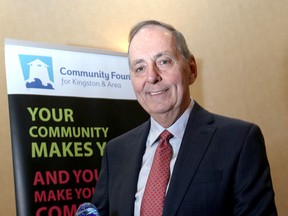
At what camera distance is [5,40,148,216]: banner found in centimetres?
263

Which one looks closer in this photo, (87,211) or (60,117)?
(87,211)

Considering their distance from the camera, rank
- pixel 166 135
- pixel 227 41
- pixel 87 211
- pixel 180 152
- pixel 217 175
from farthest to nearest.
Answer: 1. pixel 227 41
2. pixel 166 135
3. pixel 180 152
4. pixel 217 175
5. pixel 87 211

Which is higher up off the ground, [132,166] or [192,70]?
[192,70]

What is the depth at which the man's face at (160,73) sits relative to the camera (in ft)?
5.39

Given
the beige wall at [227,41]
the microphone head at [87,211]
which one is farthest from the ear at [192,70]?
the beige wall at [227,41]

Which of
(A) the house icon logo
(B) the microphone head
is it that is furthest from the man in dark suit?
(A) the house icon logo

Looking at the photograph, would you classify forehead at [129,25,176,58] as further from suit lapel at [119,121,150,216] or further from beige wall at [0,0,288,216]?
beige wall at [0,0,288,216]

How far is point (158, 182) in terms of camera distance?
1562mm

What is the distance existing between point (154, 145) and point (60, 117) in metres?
1.23

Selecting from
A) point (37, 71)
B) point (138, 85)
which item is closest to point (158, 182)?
point (138, 85)

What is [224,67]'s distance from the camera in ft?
12.5

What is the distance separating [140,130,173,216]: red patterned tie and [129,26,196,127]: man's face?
0.44 ft

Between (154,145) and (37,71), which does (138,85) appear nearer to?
(154,145)

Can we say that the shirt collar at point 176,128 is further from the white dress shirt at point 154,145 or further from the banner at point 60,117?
the banner at point 60,117
